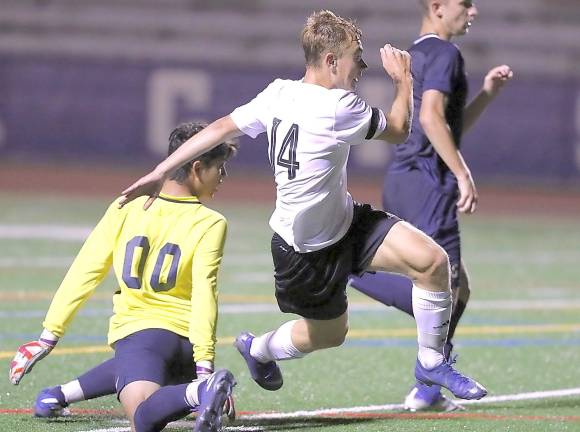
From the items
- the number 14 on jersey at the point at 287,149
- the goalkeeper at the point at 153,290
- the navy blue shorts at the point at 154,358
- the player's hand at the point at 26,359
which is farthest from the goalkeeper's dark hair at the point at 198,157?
the player's hand at the point at 26,359

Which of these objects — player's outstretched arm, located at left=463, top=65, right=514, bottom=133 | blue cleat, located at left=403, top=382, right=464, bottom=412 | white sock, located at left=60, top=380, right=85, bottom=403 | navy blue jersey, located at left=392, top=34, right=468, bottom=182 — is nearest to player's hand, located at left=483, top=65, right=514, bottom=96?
player's outstretched arm, located at left=463, top=65, right=514, bottom=133

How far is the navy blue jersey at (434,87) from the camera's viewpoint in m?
6.63

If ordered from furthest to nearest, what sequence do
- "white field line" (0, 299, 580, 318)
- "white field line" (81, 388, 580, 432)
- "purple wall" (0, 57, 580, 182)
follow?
1. "purple wall" (0, 57, 580, 182)
2. "white field line" (0, 299, 580, 318)
3. "white field line" (81, 388, 580, 432)

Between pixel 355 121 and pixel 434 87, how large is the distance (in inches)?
53.1

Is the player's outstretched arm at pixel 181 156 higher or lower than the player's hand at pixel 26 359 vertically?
higher

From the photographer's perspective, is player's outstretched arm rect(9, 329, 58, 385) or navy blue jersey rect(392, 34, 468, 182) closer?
player's outstretched arm rect(9, 329, 58, 385)

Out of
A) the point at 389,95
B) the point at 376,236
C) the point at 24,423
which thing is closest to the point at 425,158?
the point at 376,236

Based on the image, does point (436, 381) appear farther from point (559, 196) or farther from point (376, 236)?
point (559, 196)

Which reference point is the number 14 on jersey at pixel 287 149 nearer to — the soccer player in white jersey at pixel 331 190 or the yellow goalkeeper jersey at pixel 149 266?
the soccer player in white jersey at pixel 331 190

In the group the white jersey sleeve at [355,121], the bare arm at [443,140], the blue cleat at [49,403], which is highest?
the white jersey sleeve at [355,121]

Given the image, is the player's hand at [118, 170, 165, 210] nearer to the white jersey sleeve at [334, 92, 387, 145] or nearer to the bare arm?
the white jersey sleeve at [334, 92, 387, 145]

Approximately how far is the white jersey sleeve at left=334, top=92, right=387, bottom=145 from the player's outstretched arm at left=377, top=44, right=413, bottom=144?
0.15 ft

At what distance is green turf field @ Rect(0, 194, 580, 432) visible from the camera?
6020 mm

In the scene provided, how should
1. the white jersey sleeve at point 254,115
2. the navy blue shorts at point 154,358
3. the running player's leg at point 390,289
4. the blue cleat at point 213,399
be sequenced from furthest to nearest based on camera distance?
1. the running player's leg at point 390,289
2. the white jersey sleeve at point 254,115
3. the navy blue shorts at point 154,358
4. the blue cleat at point 213,399
